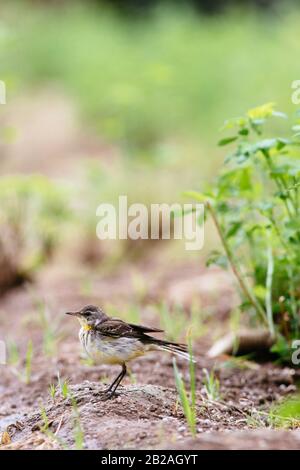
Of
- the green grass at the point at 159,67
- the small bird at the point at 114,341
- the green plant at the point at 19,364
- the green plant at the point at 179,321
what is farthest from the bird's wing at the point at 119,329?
the green grass at the point at 159,67

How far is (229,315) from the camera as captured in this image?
5195 mm

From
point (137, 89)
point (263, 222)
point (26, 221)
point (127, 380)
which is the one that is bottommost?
point (127, 380)

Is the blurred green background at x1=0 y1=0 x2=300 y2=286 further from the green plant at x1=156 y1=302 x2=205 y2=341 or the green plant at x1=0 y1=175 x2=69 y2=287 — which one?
the green plant at x1=156 y1=302 x2=205 y2=341

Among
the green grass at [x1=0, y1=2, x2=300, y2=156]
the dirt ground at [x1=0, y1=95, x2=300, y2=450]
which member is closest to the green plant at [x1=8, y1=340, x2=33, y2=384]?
the dirt ground at [x1=0, y1=95, x2=300, y2=450]

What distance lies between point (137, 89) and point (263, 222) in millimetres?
6110

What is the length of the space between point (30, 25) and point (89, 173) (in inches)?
382

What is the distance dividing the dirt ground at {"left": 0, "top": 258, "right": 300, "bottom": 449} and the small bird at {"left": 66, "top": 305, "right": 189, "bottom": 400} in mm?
118

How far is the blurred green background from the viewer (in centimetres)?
784

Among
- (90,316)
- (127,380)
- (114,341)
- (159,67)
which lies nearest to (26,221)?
(159,67)

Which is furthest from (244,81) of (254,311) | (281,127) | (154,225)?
(254,311)

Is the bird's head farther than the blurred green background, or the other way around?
the blurred green background

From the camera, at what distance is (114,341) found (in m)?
3.18

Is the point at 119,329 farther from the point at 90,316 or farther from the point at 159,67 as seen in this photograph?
the point at 159,67

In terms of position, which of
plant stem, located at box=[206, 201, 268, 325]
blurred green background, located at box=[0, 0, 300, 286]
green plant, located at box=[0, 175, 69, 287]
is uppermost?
blurred green background, located at box=[0, 0, 300, 286]
